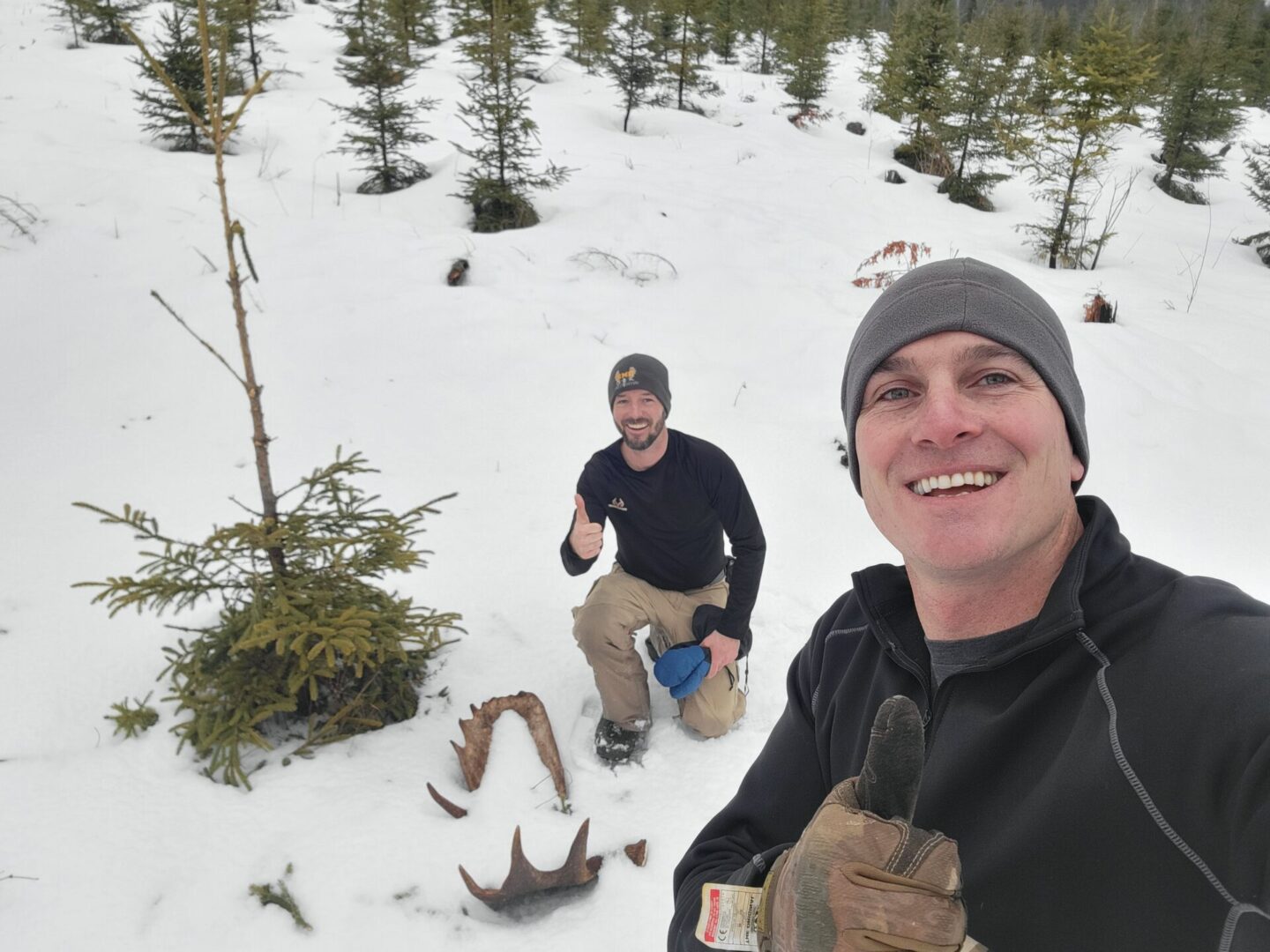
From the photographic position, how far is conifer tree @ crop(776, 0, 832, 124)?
1691cm

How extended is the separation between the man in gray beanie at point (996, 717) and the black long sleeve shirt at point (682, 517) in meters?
1.80

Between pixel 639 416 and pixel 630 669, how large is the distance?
1256 mm

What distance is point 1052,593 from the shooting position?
1.21 meters

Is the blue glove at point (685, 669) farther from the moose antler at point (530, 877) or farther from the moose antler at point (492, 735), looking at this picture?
the moose antler at point (530, 877)

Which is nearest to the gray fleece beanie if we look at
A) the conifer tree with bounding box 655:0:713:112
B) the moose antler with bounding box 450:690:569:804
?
the moose antler with bounding box 450:690:569:804

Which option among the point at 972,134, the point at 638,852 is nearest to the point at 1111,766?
the point at 638,852

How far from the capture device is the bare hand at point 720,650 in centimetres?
336

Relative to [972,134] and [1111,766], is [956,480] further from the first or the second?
[972,134]

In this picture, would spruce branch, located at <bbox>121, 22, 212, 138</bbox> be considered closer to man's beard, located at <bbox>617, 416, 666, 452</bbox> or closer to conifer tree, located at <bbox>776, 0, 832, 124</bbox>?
man's beard, located at <bbox>617, 416, 666, 452</bbox>

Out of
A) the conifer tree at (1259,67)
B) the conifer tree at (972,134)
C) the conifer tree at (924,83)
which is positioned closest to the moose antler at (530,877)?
the conifer tree at (972,134)

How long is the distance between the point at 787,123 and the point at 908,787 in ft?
55.8

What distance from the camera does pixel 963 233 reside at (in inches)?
404

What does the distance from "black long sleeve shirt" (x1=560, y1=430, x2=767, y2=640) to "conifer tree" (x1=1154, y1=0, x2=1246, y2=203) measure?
17469mm

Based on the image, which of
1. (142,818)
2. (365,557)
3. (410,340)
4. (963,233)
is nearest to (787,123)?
(963,233)
